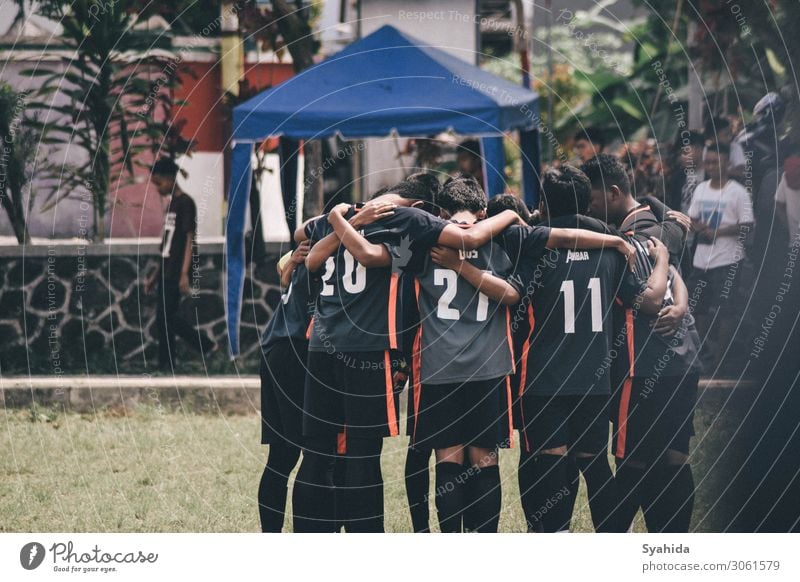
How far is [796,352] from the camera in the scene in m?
5.36

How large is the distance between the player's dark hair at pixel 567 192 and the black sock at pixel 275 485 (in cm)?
173

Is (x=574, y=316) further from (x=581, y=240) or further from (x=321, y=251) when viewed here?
(x=321, y=251)

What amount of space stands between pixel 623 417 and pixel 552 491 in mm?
524

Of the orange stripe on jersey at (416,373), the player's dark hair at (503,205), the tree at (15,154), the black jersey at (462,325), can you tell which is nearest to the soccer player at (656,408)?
the player's dark hair at (503,205)

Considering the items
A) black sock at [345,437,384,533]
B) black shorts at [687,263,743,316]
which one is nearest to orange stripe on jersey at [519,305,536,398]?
black sock at [345,437,384,533]

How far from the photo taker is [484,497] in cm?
540

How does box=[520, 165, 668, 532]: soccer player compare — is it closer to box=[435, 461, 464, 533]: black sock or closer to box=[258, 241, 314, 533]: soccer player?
box=[435, 461, 464, 533]: black sock

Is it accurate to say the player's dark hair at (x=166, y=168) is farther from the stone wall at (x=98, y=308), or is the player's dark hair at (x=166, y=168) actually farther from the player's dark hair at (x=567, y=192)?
the player's dark hair at (x=567, y=192)

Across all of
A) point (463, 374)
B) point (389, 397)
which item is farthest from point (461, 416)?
point (389, 397)

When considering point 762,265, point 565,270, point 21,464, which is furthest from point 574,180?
point 21,464

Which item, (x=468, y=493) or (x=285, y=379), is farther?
(x=285, y=379)

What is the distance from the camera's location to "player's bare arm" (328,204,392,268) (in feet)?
17.4

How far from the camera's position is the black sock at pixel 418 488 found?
19.4 feet
